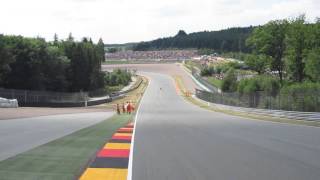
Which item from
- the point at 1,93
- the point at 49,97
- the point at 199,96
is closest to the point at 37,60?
the point at 49,97

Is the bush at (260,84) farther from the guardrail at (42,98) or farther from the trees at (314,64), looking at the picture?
the guardrail at (42,98)

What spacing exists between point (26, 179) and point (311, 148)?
10004mm

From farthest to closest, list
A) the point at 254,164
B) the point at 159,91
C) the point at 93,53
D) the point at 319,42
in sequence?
the point at 93,53 < the point at 159,91 < the point at 319,42 < the point at 254,164

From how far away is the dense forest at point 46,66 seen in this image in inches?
3927

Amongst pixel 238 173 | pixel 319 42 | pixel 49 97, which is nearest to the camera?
pixel 238 173

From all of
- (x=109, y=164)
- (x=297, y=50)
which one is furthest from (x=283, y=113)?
(x=297, y=50)

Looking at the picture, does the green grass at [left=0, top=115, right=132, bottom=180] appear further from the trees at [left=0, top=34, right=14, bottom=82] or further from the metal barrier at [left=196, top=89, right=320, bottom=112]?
the trees at [left=0, top=34, right=14, bottom=82]

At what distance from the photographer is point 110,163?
1513 centimetres

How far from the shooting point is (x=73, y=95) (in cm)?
9844

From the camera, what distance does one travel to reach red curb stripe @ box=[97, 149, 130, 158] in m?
17.4

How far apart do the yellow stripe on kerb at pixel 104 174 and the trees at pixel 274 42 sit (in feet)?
332

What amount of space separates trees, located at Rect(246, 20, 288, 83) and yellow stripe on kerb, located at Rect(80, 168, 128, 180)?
332 ft

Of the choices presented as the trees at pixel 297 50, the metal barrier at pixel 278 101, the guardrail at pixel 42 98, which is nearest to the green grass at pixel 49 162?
the metal barrier at pixel 278 101

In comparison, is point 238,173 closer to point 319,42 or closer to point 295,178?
point 295,178
